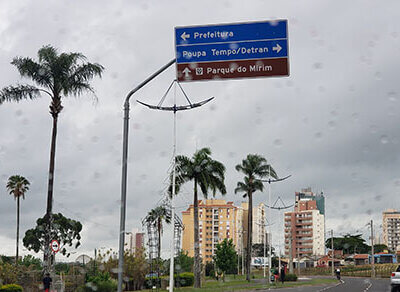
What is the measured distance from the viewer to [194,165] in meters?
46.5

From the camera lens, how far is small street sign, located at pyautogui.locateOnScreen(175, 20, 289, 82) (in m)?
15.2

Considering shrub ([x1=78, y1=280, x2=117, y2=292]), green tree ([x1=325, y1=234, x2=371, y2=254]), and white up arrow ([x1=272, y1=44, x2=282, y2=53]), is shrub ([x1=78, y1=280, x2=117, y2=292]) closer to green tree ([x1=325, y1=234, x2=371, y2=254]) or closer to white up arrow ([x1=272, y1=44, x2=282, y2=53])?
white up arrow ([x1=272, y1=44, x2=282, y2=53])

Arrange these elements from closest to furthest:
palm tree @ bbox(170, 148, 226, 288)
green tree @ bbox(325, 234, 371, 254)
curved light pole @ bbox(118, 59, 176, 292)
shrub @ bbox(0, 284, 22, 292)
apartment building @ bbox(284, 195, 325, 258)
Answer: curved light pole @ bbox(118, 59, 176, 292) → shrub @ bbox(0, 284, 22, 292) → palm tree @ bbox(170, 148, 226, 288) → green tree @ bbox(325, 234, 371, 254) → apartment building @ bbox(284, 195, 325, 258)

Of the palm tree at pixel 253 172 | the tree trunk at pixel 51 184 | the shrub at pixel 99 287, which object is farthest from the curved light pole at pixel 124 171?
the palm tree at pixel 253 172

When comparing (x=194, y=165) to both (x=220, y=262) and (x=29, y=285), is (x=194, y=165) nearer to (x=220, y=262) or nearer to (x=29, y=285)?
(x=29, y=285)

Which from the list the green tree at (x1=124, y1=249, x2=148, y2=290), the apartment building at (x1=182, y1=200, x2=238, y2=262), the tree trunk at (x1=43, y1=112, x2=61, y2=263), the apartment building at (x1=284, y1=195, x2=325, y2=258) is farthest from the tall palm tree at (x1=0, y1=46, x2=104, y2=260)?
the apartment building at (x1=284, y1=195, x2=325, y2=258)

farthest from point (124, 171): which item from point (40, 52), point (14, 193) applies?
point (14, 193)

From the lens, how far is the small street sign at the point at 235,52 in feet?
49.7

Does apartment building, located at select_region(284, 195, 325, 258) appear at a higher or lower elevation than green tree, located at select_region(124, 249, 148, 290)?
higher

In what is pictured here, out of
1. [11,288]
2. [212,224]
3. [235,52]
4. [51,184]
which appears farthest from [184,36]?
[212,224]

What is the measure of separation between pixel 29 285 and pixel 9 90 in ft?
37.3

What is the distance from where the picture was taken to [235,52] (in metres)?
15.3

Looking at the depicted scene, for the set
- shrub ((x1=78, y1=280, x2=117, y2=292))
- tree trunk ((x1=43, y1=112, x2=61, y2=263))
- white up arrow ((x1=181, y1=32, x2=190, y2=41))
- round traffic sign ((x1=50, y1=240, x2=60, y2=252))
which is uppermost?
white up arrow ((x1=181, y1=32, x2=190, y2=41))

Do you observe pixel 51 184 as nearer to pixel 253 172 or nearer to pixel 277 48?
pixel 277 48
